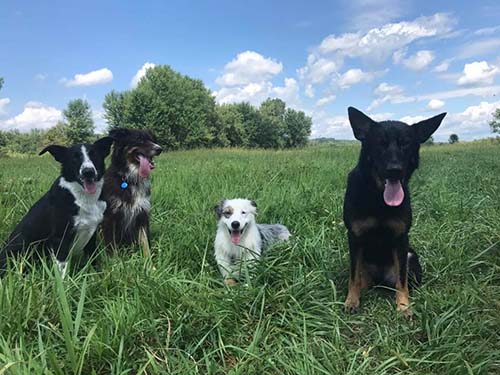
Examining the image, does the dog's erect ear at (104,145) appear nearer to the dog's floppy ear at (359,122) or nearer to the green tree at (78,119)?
the dog's floppy ear at (359,122)

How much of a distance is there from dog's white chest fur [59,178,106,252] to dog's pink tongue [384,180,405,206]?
2626 mm

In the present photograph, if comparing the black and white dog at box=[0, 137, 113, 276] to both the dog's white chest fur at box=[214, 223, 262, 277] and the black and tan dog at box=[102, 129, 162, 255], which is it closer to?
the black and tan dog at box=[102, 129, 162, 255]

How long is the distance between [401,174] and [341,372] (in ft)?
4.86

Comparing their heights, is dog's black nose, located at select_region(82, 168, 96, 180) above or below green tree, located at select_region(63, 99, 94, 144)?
below

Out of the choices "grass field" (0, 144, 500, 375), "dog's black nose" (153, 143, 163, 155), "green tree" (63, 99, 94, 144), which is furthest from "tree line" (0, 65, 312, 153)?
"grass field" (0, 144, 500, 375)

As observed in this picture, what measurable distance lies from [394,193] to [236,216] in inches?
59.3

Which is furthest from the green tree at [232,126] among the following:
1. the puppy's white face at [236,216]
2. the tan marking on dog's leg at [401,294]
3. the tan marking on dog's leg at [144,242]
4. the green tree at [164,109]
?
the tan marking on dog's leg at [401,294]

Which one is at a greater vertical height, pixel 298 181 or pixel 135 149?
pixel 135 149

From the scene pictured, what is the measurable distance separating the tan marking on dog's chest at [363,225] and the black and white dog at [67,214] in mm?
2390

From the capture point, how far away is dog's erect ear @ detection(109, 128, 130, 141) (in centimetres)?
448

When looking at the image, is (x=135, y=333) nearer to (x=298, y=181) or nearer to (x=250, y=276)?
(x=250, y=276)

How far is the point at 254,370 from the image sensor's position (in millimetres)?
2170

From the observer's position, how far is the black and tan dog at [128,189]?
439 centimetres

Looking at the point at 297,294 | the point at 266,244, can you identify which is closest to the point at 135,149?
the point at 266,244
